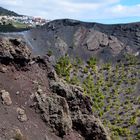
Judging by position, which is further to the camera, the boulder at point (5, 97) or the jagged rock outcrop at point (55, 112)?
the jagged rock outcrop at point (55, 112)

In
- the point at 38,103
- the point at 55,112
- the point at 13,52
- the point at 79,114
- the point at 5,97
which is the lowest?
the point at 79,114

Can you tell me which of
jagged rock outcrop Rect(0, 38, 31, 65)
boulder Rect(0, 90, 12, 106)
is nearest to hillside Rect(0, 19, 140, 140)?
jagged rock outcrop Rect(0, 38, 31, 65)

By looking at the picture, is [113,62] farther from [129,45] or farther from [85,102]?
[85,102]

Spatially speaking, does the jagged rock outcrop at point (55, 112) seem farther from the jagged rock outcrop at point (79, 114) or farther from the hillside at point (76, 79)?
the jagged rock outcrop at point (79, 114)

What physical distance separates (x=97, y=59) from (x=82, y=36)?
444 inches

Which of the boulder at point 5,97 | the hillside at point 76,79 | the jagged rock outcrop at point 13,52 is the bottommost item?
the hillside at point 76,79

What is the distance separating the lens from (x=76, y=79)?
9250 cm

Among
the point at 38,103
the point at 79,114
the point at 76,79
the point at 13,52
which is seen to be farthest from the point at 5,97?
the point at 76,79

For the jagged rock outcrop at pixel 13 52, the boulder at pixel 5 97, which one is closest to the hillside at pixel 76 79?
the jagged rock outcrop at pixel 13 52

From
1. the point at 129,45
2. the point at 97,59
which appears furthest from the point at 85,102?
the point at 129,45

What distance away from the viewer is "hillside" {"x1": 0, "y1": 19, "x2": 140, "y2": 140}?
107ft

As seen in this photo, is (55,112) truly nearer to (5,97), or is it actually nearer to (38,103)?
(38,103)

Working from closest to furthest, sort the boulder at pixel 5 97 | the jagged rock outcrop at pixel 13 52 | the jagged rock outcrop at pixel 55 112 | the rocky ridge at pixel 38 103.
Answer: the rocky ridge at pixel 38 103 → the boulder at pixel 5 97 → the jagged rock outcrop at pixel 55 112 → the jagged rock outcrop at pixel 13 52

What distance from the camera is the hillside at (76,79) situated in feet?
107
